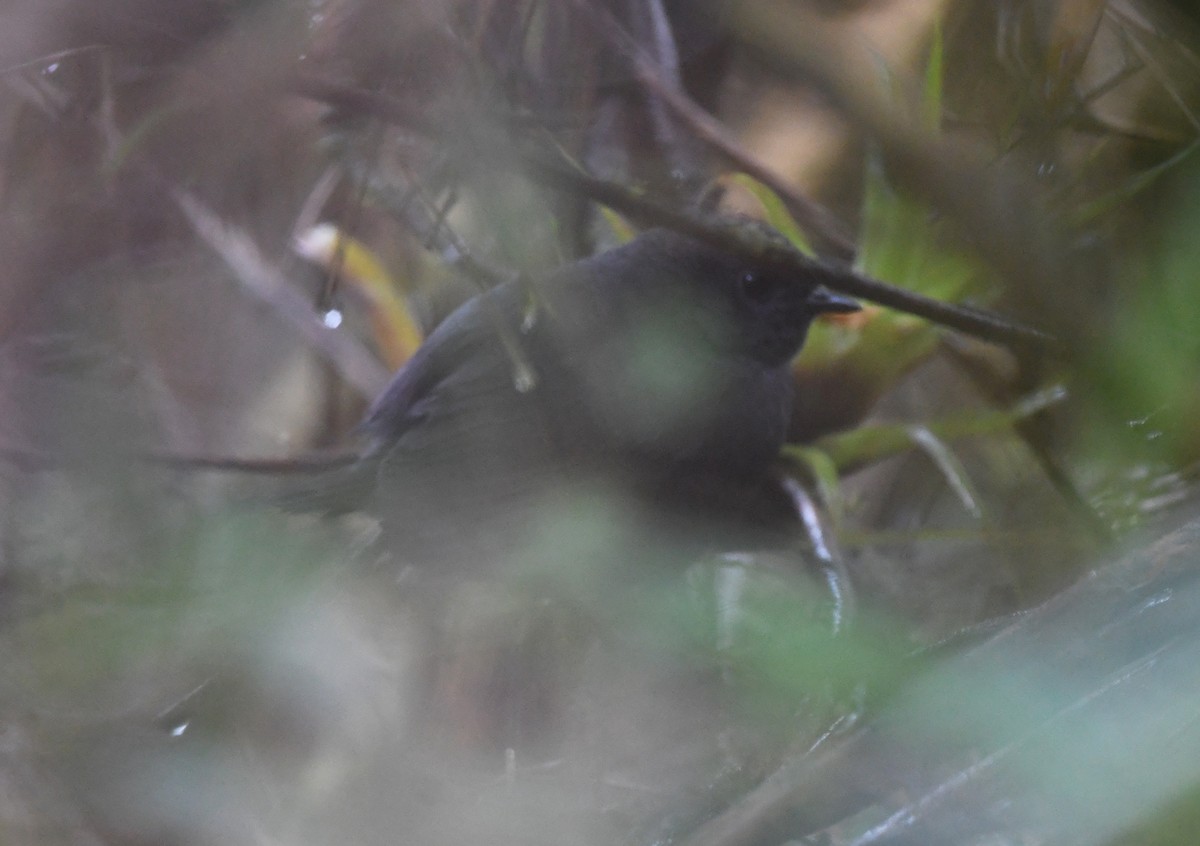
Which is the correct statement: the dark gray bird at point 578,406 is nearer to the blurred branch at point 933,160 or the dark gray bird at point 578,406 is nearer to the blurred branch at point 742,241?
the blurred branch at point 742,241

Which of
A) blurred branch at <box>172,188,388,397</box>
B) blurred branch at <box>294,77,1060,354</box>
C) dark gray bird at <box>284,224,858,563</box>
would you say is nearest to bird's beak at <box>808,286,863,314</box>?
dark gray bird at <box>284,224,858,563</box>

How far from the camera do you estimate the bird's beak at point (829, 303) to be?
89 cm

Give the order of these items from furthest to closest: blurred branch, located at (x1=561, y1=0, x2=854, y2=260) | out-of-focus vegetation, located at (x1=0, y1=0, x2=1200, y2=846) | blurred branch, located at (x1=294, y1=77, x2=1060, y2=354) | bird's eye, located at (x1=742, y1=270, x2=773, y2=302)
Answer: bird's eye, located at (x1=742, y1=270, x2=773, y2=302) < blurred branch, located at (x1=561, y1=0, x2=854, y2=260) < blurred branch, located at (x1=294, y1=77, x2=1060, y2=354) < out-of-focus vegetation, located at (x1=0, y1=0, x2=1200, y2=846)

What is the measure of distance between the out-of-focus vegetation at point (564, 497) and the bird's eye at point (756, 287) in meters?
0.05

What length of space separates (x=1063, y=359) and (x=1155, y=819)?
400mm

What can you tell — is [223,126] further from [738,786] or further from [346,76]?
[738,786]

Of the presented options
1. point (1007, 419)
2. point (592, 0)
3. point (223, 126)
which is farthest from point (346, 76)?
point (1007, 419)

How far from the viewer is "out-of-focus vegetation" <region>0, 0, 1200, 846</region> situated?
0.50 metres

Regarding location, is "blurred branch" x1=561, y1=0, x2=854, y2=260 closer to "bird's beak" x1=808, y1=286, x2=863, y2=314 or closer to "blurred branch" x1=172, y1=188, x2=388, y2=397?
"bird's beak" x1=808, y1=286, x2=863, y2=314

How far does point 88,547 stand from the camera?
625 mm

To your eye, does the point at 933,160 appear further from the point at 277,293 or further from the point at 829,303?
the point at 277,293

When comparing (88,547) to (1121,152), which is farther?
(1121,152)

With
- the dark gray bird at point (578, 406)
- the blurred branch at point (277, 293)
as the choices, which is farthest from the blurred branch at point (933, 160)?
the blurred branch at point (277, 293)

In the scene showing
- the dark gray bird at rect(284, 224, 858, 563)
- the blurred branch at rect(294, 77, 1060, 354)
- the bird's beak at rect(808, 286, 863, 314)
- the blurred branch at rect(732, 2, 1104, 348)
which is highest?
the blurred branch at rect(732, 2, 1104, 348)
